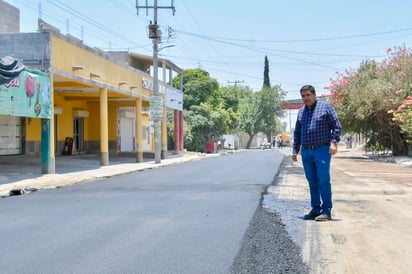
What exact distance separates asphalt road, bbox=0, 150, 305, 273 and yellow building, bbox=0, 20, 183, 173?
853cm

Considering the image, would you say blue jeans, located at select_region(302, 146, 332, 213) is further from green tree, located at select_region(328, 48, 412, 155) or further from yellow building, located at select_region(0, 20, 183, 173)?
green tree, located at select_region(328, 48, 412, 155)

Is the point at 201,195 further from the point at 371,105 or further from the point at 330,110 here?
the point at 371,105

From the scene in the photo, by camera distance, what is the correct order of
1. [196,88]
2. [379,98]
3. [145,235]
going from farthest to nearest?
1. [196,88]
2. [379,98]
3. [145,235]

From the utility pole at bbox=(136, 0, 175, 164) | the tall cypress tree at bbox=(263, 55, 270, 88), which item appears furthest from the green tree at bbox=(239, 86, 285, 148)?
the utility pole at bbox=(136, 0, 175, 164)

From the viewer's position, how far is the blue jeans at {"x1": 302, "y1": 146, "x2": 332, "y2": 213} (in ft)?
25.1

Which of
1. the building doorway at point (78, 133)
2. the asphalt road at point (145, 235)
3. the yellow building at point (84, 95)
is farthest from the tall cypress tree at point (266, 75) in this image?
the asphalt road at point (145, 235)

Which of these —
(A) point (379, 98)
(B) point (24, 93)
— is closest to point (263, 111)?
(A) point (379, 98)

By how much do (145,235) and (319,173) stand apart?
2712mm

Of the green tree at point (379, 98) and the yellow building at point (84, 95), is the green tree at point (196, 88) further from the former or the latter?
the green tree at point (379, 98)

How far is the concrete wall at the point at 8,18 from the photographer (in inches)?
1025

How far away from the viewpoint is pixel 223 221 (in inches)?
318

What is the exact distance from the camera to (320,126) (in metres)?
7.70

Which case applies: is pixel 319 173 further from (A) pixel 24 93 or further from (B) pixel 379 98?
(B) pixel 379 98

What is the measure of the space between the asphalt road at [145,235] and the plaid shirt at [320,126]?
1407 millimetres
